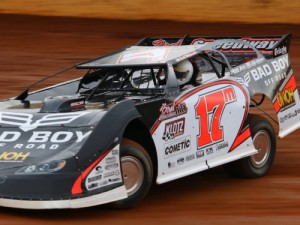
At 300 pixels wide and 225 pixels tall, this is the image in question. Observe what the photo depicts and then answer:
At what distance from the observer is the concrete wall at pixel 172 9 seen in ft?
73.5

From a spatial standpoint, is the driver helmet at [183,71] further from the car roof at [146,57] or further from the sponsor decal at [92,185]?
the sponsor decal at [92,185]

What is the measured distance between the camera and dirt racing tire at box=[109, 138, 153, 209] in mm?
8352

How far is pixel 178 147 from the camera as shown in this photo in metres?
8.91

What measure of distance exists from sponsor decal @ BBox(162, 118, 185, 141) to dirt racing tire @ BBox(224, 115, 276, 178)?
4.37 feet

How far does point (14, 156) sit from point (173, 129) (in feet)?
5.20

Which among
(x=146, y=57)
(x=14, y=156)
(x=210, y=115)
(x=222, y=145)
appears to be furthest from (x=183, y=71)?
(x=14, y=156)

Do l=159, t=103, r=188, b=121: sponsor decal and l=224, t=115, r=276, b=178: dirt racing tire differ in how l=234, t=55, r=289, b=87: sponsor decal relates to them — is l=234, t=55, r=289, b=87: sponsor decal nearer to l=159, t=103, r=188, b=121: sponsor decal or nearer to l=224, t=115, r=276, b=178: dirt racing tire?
l=224, t=115, r=276, b=178: dirt racing tire

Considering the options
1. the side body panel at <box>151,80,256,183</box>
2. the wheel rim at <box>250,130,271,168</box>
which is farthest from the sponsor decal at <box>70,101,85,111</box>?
the wheel rim at <box>250,130,271,168</box>

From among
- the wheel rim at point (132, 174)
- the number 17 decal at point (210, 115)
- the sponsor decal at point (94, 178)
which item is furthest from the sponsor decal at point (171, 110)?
the sponsor decal at point (94, 178)

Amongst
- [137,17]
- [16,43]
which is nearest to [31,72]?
[16,43]

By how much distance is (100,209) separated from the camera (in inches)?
333

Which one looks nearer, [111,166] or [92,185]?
[92,185]

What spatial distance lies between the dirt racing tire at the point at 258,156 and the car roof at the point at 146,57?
41.8 inches

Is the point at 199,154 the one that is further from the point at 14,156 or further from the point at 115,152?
the point at 14,156
